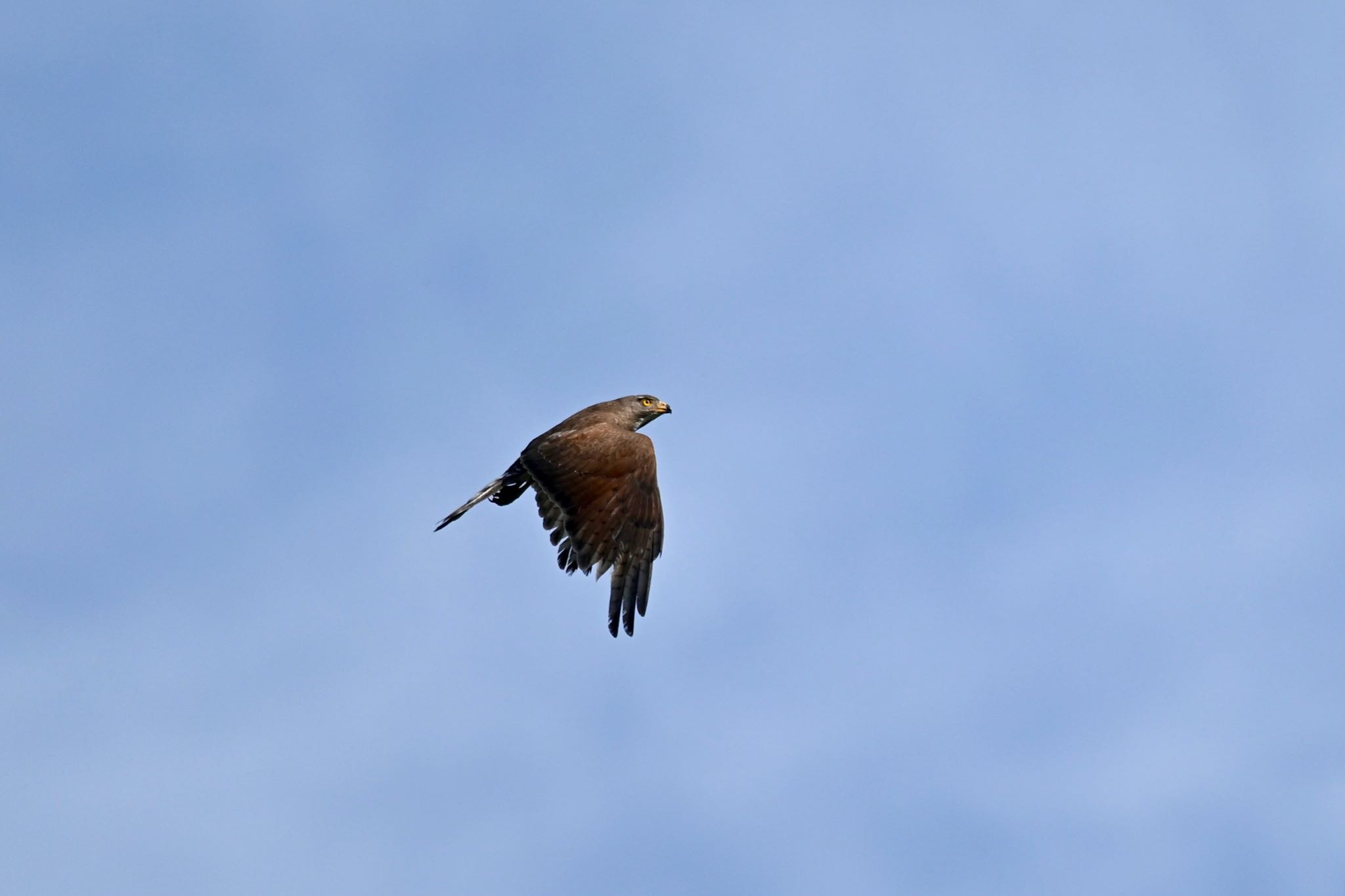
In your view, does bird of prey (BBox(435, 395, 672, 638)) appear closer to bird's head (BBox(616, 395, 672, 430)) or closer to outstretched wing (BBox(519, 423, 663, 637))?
outstretched wing (BBox(519, 423, 663, 637))

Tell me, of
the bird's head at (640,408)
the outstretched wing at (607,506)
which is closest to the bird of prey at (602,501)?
the outstretched wing at (607,506)

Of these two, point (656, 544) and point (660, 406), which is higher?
point (660, 406)

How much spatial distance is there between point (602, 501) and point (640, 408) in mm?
3511

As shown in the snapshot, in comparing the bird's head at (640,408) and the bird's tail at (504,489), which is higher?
the bird's head at (640,408)

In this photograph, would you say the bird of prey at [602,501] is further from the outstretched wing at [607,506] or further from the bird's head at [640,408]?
the bird's head at [640,408]

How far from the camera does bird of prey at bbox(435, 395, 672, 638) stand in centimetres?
1953

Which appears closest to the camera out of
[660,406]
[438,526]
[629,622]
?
[629,622]

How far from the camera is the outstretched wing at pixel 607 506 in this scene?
19516 millimetres

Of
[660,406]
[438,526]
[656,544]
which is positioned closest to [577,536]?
[656,544]

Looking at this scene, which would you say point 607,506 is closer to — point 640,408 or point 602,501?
point 602,501

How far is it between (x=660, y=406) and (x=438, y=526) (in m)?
3.96

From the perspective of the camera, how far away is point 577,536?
19.7 meters

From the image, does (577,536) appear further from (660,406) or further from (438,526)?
(660,406)

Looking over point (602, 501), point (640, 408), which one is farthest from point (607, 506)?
point (640, 408)
